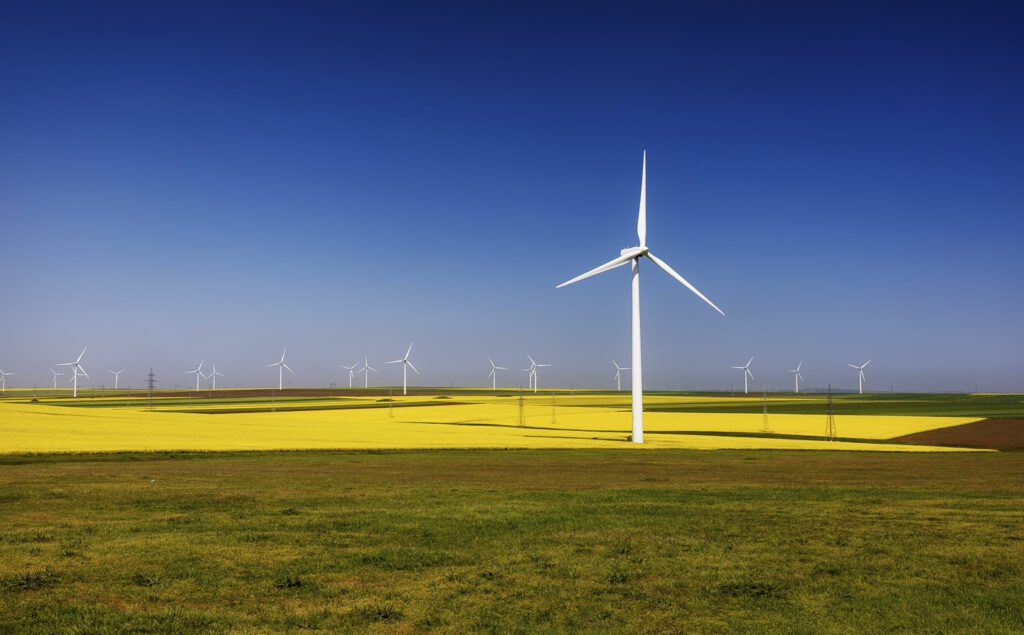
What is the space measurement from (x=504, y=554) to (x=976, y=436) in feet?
249

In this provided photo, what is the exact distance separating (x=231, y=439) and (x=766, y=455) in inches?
1508

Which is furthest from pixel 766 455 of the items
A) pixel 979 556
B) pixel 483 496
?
pixel 979 556

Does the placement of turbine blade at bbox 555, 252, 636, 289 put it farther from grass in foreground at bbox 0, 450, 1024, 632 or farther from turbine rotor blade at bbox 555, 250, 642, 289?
grass in foreground at bbox 0, 450, 1024, 632

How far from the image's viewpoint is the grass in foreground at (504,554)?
36.7 ft

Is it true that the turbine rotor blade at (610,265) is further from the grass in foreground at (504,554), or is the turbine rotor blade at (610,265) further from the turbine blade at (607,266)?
the grass in foreground at (504,554)

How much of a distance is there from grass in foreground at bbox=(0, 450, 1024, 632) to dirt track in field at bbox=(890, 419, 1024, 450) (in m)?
41.8

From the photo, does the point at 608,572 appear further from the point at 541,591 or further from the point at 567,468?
the point at 567,468

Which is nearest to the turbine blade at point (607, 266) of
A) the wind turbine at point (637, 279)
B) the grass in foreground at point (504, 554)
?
the wind turbine at point (637, 279)

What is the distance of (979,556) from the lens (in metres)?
15.1

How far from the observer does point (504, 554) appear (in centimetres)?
1525

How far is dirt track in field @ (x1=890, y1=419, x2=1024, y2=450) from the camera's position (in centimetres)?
6350

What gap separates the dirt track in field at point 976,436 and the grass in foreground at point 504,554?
4185cm

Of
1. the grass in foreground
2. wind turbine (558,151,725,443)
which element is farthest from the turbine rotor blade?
the grass in foreground

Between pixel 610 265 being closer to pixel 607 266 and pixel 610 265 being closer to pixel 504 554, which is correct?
pixel 607 266
